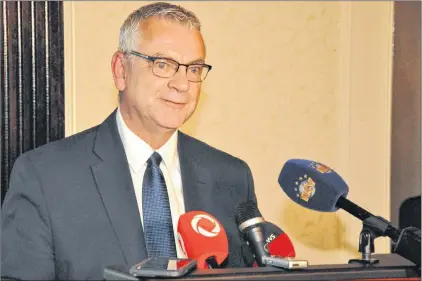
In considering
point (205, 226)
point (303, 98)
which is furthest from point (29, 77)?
point (205, 226)

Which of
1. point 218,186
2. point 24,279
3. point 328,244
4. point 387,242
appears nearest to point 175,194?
point 218,186

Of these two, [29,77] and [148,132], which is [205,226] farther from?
[29,77]

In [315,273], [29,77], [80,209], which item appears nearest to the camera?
[315,273]

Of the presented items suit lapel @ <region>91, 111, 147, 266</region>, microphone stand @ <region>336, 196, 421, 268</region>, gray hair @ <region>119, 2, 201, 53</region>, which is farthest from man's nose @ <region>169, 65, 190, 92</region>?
microphone stand @ <region>336, 196, 421, 268</region>

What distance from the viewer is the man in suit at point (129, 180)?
222cm

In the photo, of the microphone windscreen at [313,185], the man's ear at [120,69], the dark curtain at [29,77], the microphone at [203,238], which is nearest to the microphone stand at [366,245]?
the microphone windscreen at [313,185]

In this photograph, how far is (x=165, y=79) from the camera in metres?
2.38

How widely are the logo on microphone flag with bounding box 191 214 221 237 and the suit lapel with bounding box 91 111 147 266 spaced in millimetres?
449

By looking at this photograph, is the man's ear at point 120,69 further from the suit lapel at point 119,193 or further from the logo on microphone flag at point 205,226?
the logo on microphone flag at point 205,226

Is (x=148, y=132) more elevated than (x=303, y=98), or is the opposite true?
(x=303, y=98)

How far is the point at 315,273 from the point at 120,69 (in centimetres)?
114

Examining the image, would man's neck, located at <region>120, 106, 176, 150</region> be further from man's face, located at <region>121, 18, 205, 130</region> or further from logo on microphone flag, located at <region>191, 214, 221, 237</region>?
logo on microphone flag, located at <region>191, 214, 221, 237</region>

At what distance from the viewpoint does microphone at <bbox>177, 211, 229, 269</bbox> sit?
178 cm

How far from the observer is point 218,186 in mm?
2553
